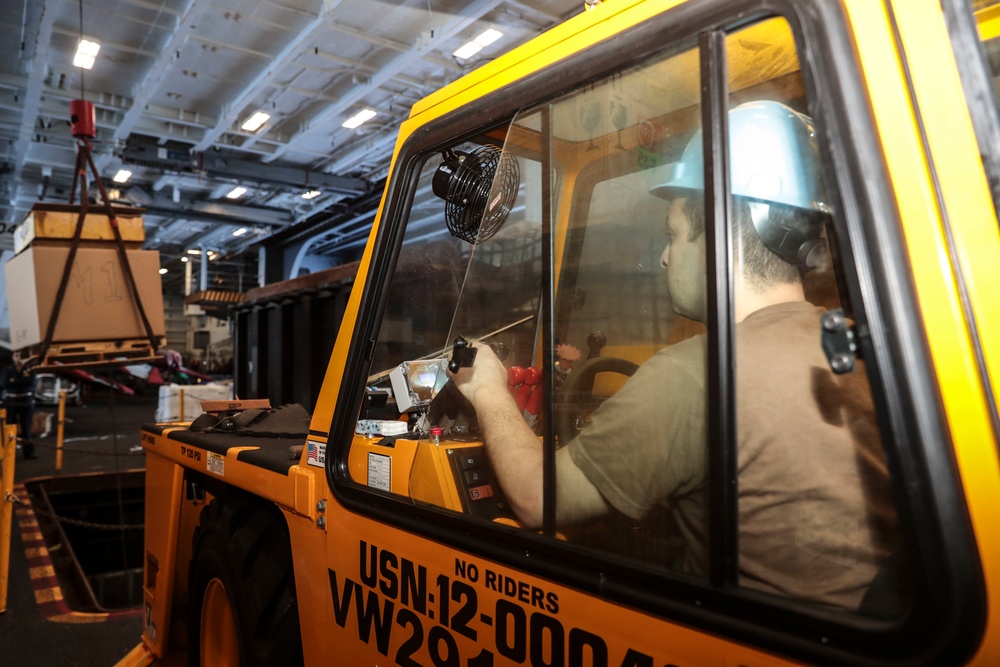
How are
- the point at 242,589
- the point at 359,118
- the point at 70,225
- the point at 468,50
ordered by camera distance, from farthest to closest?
the point at 359,118 → the point at 468,50 → the point at 70,225 → the point at 242,589

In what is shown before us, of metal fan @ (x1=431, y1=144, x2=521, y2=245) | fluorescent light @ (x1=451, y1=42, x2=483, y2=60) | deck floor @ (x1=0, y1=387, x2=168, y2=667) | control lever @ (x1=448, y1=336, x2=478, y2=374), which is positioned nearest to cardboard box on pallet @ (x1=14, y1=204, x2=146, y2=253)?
deck floor @ (x1=0, y1=387, x2=168, y2=667)

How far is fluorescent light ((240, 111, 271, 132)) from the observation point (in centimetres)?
1048

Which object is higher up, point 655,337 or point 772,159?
point 772,159

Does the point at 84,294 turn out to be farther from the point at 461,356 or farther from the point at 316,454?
the point at 461,356

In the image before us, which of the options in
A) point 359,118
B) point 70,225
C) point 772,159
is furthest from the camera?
point 359,118

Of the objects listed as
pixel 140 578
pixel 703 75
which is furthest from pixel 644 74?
pixel 140 578

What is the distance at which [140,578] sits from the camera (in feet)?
23.4

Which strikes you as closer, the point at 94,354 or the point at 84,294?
the point at 84,294

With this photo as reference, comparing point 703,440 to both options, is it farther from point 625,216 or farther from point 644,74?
point 644,74

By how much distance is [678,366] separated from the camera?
1093mm

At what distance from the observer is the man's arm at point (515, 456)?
1.19m

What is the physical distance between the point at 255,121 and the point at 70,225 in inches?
293

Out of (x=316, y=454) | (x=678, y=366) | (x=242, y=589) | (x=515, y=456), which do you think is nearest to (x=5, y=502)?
(x=242, y=589)

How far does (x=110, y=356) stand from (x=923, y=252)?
461 centimetres
